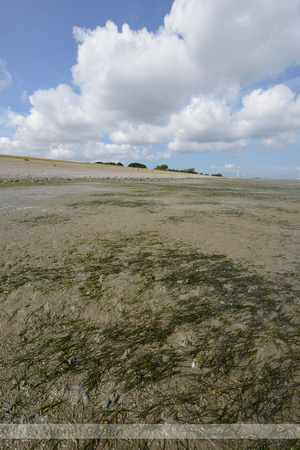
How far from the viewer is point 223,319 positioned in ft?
9.25

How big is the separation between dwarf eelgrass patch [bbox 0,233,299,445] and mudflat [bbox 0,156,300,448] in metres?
0.01

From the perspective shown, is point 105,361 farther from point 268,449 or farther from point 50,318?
point 268,449

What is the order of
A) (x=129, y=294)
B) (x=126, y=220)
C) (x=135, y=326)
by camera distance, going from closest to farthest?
1. (x=135, y=326)
2. (x=129, y=294)
3. (x=126, y=220)

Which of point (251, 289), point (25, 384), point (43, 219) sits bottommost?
point (25, 384)

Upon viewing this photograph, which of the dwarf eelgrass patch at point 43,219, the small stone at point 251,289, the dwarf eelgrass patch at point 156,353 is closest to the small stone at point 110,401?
the dwarf eelgrass patch at point 156,353

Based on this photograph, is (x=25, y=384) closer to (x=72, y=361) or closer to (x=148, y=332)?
(x=72, y=361)

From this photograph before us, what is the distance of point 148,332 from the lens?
2586 millimetres

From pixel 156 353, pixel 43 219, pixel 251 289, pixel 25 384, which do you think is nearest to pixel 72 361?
pixel 25 384

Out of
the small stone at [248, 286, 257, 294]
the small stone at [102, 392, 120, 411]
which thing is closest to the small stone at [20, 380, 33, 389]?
the small stone at [102, 392, 120, 411]

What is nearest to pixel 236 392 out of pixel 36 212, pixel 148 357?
pixel 148 357

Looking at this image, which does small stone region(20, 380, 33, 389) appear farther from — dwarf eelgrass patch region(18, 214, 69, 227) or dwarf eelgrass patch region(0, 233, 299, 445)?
dwarf eelgrass patch region(18, 214, 69, 227)

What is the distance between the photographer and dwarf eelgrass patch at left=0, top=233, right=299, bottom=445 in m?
1.76

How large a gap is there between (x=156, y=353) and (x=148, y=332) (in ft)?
1.06

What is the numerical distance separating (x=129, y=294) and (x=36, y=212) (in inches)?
282
